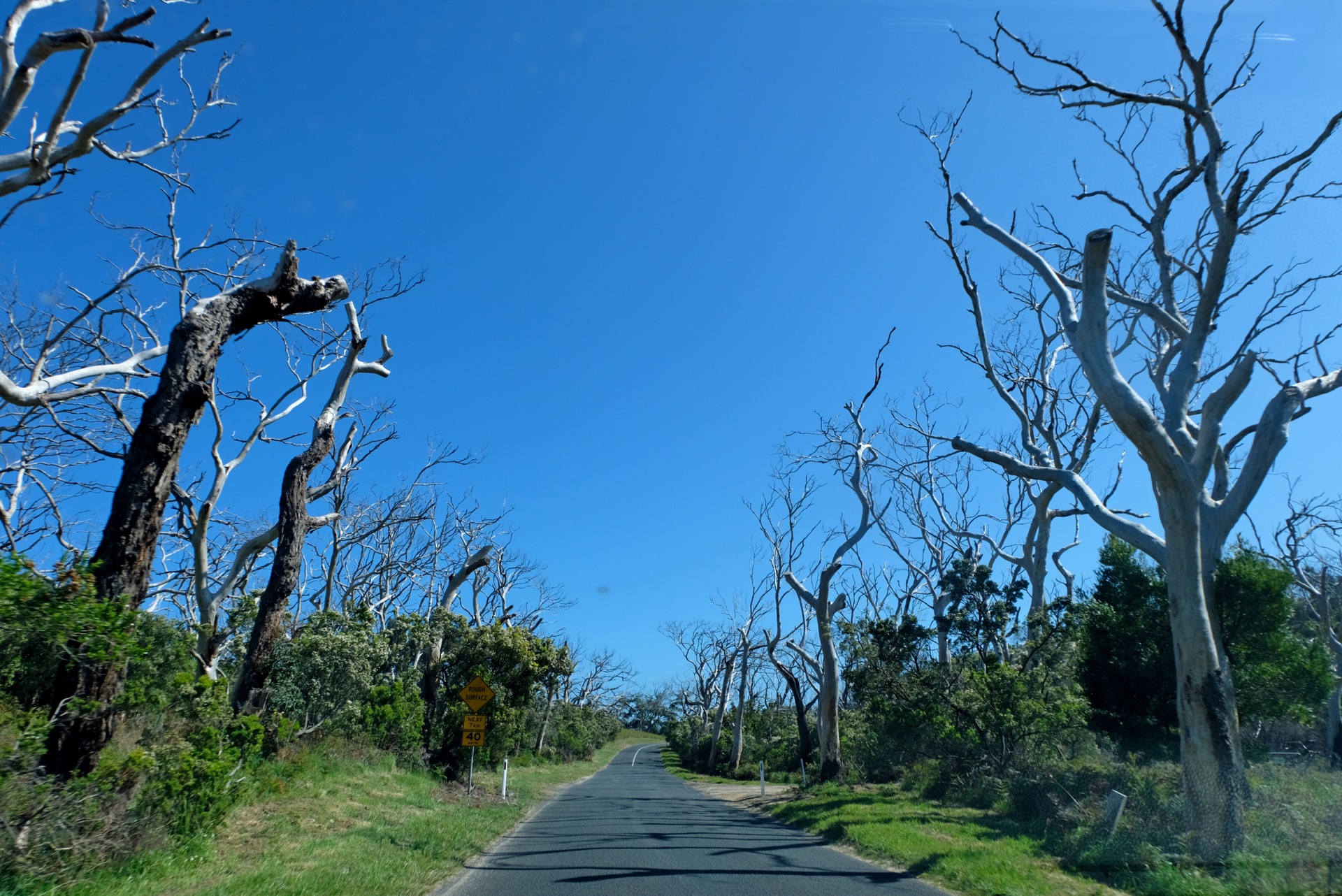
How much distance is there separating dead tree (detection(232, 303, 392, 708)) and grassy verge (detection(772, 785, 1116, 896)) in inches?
408

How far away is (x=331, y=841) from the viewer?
38.6 feet

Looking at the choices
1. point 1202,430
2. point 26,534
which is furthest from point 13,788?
point 26,534

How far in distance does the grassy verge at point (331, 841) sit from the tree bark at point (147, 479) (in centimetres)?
145

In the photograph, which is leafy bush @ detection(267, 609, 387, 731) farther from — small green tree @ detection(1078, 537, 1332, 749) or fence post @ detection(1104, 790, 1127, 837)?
small green tree @ detection(1078, 537, 1332, 749)

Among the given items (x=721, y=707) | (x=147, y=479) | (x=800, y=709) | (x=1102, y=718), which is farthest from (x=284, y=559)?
(x=721, y=707)

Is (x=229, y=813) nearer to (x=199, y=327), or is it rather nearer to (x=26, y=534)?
(x=199, y=327)

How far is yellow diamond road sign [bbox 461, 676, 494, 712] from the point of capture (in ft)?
67.9

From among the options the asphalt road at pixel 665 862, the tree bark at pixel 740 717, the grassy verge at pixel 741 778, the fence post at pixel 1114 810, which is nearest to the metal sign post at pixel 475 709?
the asphalt road at pixel 665 862

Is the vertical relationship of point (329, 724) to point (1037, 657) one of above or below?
below

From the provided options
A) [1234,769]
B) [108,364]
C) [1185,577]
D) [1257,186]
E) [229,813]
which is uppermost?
[1257,186]

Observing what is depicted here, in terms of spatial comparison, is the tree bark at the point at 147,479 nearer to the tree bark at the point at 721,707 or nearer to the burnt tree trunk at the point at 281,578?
the burnt tree trunk at the point at 281,578

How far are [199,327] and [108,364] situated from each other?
7466mm

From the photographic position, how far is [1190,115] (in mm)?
11531

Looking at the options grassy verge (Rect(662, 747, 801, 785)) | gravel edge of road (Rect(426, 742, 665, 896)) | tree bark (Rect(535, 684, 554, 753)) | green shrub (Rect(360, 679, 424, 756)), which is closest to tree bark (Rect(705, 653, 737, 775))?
grassy verge (Rect(662, 747, 801, 785))
